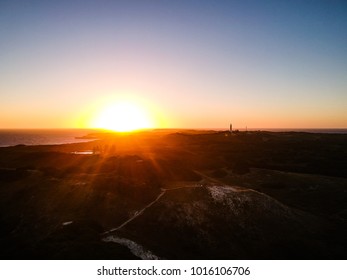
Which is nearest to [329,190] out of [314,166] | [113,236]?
[314,166]

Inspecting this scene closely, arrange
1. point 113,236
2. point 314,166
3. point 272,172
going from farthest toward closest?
point 314,166, point 272,172, point 113,236

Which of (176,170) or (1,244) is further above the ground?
(176,170)

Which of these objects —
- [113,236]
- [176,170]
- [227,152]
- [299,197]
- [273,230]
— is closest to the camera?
[113,236]

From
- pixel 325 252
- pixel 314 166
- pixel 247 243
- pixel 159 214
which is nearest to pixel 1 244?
pixel 159 214

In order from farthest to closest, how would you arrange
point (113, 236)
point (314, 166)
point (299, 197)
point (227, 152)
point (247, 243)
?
point (227, 152) < point (314, 166) < point (299, 197) < point (247, 243) < point (113, 236)

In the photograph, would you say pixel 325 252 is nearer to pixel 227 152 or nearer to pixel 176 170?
pixel 176 170

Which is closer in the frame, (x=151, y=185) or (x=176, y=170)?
(x=151, y=185)

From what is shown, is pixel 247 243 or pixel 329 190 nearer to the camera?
pixel 247 243

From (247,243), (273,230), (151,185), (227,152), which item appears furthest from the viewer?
(227,152)

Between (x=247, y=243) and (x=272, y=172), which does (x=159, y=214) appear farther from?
(x=272, y=172)
